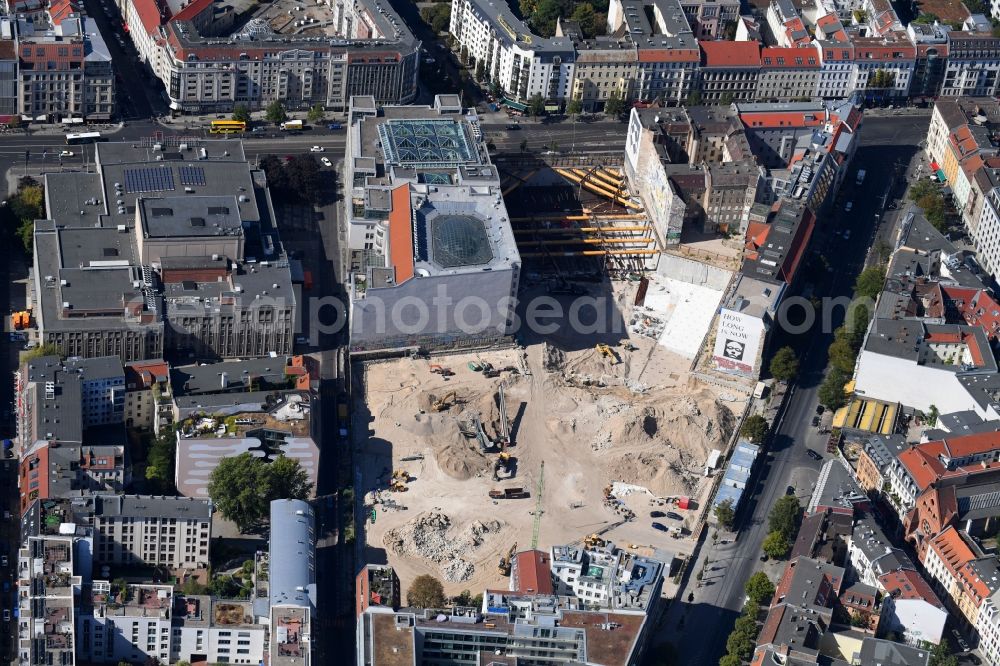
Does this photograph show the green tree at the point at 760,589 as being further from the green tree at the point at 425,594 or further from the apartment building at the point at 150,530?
the apartment building at the point at 150,530

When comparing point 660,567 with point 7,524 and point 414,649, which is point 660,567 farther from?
point 7,524

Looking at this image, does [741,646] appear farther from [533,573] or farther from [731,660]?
[533,573]

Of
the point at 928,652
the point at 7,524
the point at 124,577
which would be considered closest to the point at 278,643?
the point at 124,577

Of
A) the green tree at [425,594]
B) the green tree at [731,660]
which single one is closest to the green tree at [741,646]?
the green tree at [731,660]

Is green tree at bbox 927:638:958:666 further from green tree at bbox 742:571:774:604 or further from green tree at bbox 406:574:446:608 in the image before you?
green tree at bbox 406:574:446:608

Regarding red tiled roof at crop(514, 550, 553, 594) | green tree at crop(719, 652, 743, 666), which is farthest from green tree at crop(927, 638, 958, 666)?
red tiled roof at crop(514, 550, 553, 594)
